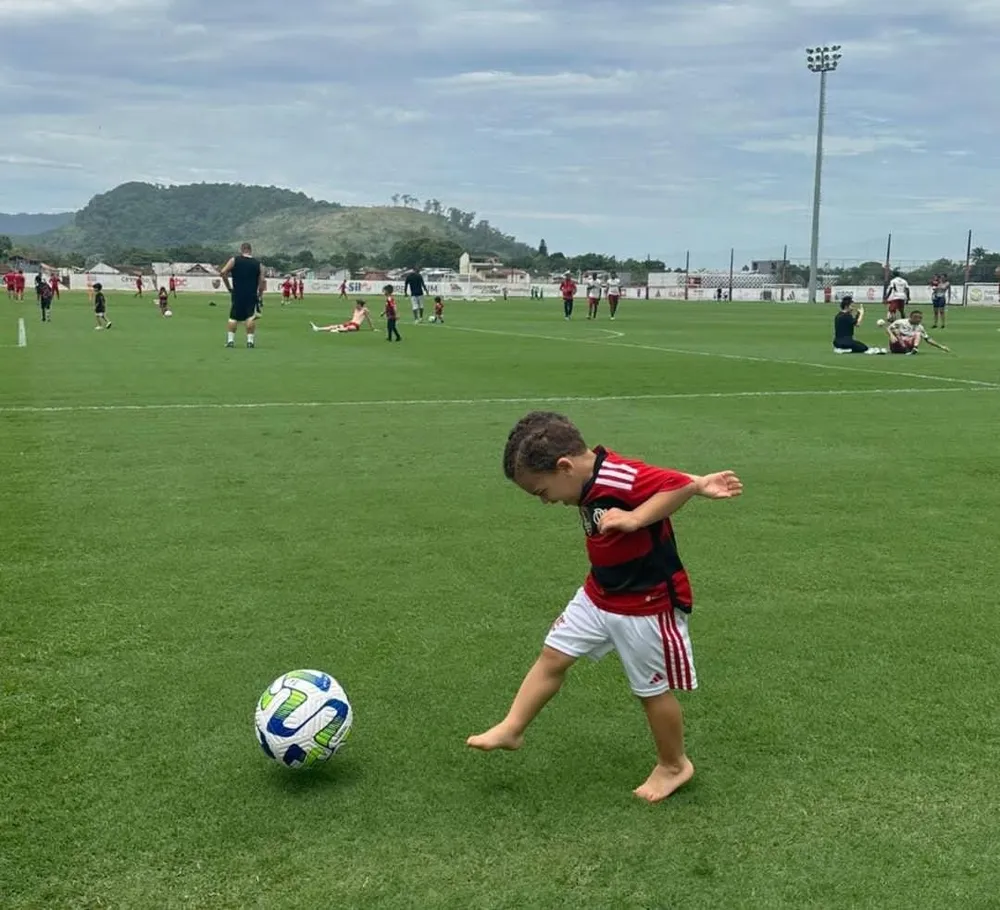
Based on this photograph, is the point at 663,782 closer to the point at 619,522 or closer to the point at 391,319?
the point at 619,522

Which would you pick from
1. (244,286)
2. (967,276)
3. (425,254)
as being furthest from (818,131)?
(425,254)

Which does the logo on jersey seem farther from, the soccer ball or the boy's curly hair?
the soccer ball

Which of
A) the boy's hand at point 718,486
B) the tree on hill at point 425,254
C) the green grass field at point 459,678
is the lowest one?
the green grass field at point 459,678

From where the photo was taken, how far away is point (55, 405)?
44.4 ft

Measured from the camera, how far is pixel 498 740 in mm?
4043

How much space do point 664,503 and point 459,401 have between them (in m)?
11.2

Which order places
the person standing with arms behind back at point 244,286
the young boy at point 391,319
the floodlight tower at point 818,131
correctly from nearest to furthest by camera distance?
the person standing with arms behind back at point 244,286, the young boy at point 391,319, the floodlight tower at point 818,131

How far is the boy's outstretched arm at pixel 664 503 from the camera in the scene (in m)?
3.46

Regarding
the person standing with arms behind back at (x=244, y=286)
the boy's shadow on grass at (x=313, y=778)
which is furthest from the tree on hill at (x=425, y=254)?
the boy's shadow on grass at (x=313, y=778)

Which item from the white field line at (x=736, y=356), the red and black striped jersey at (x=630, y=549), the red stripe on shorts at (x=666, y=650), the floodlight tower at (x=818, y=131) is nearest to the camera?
the red and black striped jersey at (x=630, y=549)

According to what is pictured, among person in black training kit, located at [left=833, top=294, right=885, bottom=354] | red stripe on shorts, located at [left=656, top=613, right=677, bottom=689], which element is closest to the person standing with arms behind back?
A: person in black training kit, located at [left=833, top=294, right=885, bottom=354]

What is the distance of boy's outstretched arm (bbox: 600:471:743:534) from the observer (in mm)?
3463

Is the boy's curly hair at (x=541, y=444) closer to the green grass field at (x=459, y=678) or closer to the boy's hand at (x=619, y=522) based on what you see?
the boy's hand at (x=619, y=522)

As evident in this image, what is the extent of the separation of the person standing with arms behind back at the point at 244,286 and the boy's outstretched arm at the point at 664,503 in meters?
20.5
